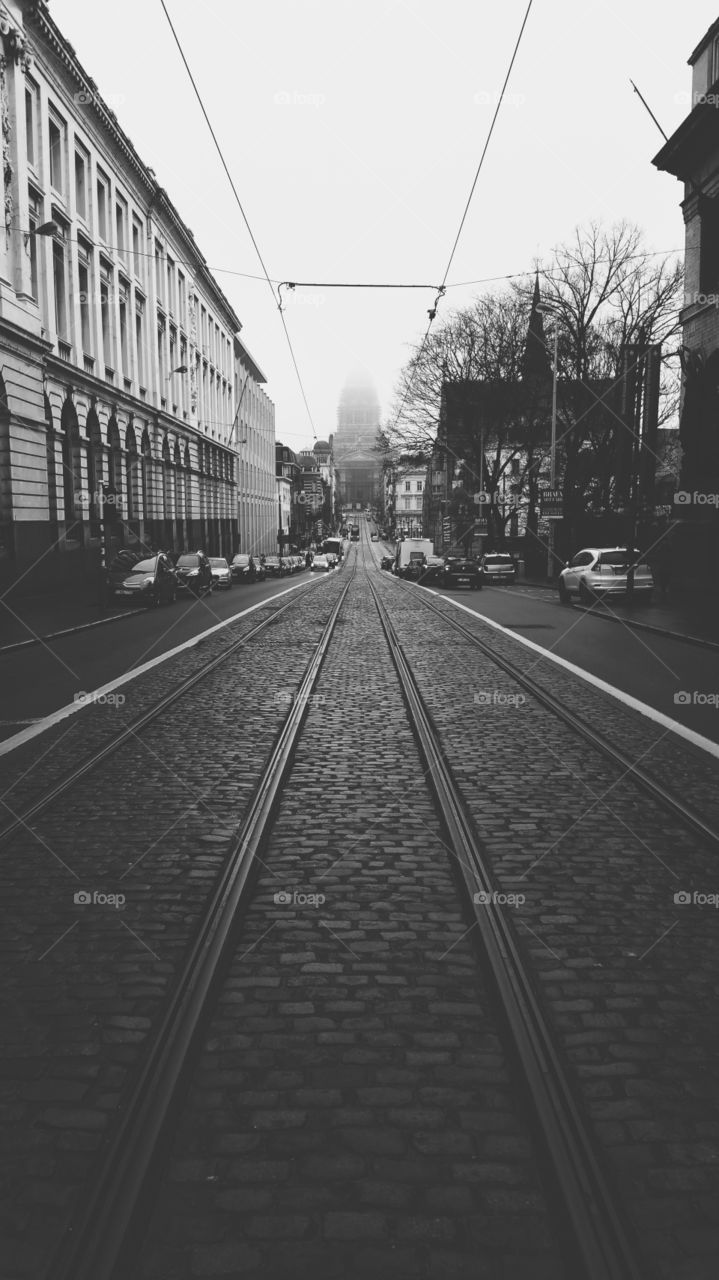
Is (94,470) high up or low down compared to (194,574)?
up

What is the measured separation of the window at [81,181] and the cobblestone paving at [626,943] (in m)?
33.3

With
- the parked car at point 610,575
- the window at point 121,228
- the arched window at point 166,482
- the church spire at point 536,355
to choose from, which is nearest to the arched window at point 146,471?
the arched window at point 166,482

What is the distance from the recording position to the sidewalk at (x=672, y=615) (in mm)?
18078

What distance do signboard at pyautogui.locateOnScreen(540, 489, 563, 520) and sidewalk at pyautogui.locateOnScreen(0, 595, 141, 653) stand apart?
57.7 ft

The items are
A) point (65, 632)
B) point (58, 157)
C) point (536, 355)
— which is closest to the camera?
point (65, 632)

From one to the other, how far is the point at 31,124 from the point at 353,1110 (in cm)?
3360

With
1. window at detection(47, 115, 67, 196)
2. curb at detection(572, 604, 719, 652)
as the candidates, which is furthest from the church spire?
curb at detection(572, 604, 719, 652)

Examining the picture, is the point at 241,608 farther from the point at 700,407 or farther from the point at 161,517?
the point at 161,517

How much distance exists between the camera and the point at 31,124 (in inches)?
1172

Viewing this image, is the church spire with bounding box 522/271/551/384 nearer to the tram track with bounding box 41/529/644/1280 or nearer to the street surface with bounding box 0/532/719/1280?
the street surface with bounding box 0/532/719/1280

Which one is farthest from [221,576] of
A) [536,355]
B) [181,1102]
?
[181,1102]

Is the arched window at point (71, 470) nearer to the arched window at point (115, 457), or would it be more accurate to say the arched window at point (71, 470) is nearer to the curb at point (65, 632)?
the arched window at point (115, 457)

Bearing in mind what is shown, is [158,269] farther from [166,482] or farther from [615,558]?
[615,558]

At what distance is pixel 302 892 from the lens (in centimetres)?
486
